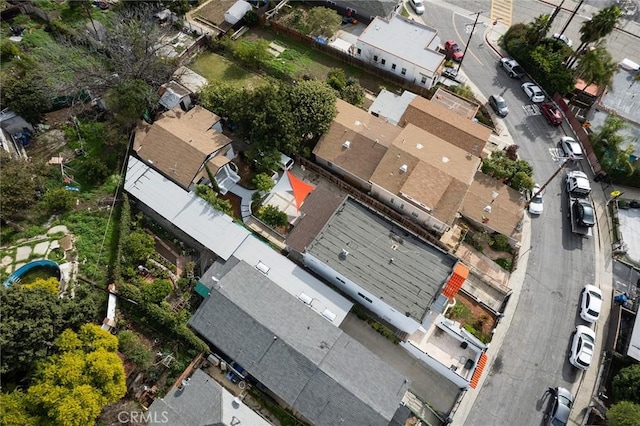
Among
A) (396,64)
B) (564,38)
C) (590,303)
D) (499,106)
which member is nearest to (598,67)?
(499,106)

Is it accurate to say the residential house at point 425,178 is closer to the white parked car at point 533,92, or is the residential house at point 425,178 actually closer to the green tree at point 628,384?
the white parked car at point 533,92

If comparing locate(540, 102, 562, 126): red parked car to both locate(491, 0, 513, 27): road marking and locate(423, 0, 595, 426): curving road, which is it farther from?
locate(491, 0, 513, 27): road marking

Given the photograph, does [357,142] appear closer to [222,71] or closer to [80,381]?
[222,71]

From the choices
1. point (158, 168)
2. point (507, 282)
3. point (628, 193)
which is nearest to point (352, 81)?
point (158, 168)

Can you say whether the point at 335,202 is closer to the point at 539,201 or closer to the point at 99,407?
the point at 539,201

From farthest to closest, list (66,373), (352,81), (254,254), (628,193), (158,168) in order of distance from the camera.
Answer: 1. (352,81)
2. (628,193)
3. (158,168)
4. (254,254)
5. (66,373)

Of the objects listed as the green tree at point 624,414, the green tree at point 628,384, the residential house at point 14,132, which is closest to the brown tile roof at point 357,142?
the green tree at point 628,384
